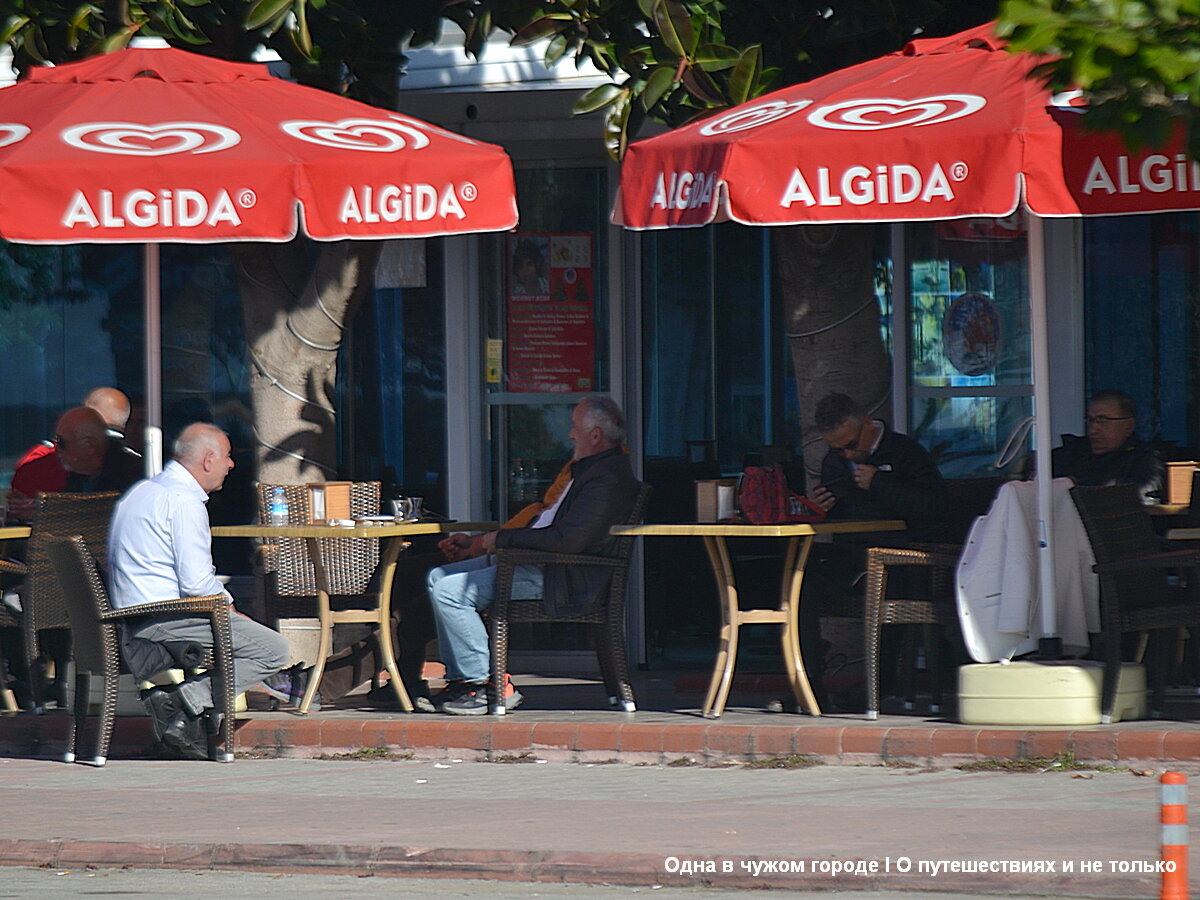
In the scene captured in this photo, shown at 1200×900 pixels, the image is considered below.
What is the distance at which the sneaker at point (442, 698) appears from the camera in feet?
31.2

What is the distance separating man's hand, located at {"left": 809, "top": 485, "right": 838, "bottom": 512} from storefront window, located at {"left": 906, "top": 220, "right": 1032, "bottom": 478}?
2418 mm

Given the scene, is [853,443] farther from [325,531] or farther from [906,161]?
[325,531]

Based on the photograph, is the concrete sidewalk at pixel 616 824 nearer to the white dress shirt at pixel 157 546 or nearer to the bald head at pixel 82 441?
the white dress shirt at pixel 157 546

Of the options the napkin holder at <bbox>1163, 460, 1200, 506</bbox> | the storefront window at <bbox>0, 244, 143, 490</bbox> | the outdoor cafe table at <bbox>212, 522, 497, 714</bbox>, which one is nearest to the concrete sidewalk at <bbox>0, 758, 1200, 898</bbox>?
the outdoor cafe table at <bbox>212, 522, 497, 714</bbox>

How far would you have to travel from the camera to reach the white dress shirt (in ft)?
28.9

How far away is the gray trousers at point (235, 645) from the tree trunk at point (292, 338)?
4.74 ft

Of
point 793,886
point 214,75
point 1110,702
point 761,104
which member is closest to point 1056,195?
point 761,104

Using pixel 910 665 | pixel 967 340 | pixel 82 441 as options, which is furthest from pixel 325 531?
pixel 967 340

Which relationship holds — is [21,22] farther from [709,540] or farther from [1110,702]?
[1110,702]

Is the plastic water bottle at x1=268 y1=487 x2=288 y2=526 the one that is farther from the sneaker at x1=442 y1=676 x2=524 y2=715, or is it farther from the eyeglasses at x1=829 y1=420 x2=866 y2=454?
the eyeglasses at x1=829 y1=420 x2=866 y2=454

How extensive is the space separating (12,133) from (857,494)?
4.10 metres

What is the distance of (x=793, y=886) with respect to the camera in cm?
650

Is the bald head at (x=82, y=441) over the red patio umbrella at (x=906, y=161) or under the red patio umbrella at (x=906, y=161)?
under

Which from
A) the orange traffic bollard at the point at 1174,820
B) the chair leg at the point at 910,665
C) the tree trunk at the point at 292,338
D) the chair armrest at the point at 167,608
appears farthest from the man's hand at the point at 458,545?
the orange traffic bollard at the point at 1174,820
